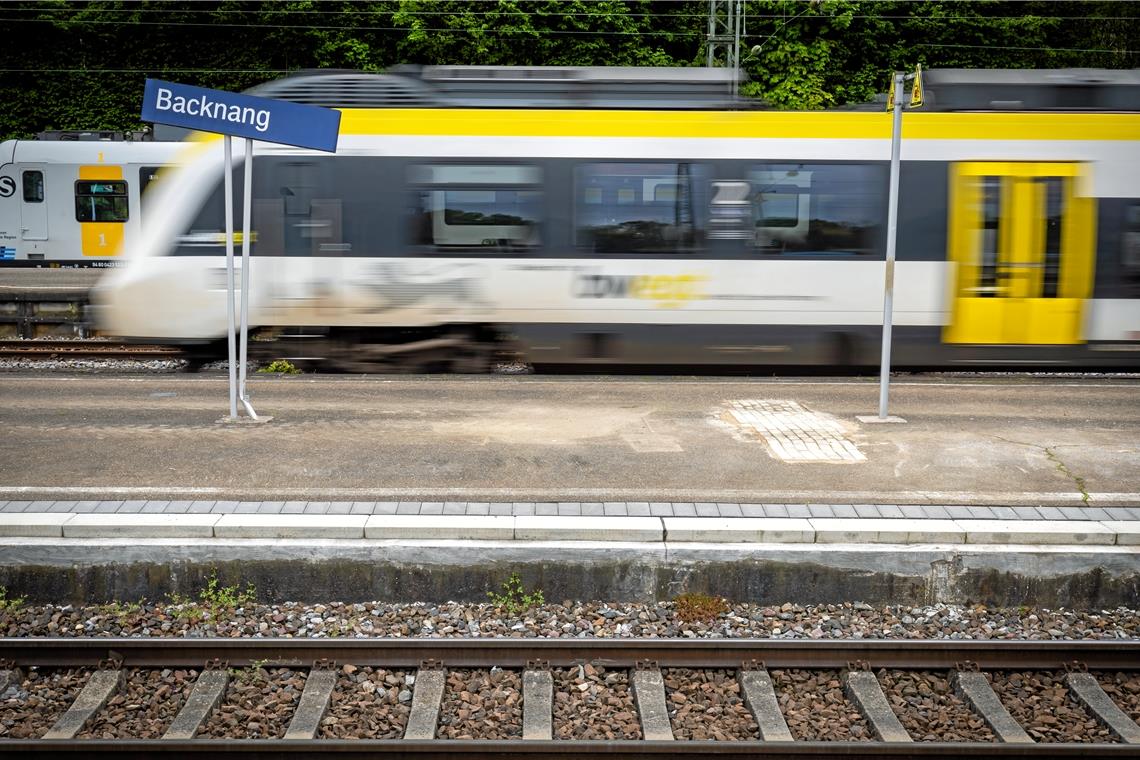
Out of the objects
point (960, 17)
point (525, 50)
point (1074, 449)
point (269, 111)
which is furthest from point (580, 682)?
point (960, 17)

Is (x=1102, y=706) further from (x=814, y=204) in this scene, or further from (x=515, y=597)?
(x=814, y=204)

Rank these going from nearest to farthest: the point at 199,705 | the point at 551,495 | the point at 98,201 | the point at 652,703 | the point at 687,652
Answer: the point at 199,705
the point at 652,703
the point at 687,652
the point at 551,495
the point at 98,201

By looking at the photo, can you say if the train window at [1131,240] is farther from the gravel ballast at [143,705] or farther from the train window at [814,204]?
the gravel ballast at [143,705]

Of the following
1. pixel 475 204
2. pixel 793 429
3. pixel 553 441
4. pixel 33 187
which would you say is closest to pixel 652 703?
pixel 553 441

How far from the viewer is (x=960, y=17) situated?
3244 cm

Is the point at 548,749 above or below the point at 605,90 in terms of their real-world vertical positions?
below

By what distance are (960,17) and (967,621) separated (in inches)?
1209

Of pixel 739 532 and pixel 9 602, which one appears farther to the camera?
pixel 739 532

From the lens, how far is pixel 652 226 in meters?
12.0

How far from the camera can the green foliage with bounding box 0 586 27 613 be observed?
6.02m

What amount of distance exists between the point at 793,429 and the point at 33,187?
23.1m

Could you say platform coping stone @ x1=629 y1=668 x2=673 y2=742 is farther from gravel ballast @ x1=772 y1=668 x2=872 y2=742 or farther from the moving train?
the moving train

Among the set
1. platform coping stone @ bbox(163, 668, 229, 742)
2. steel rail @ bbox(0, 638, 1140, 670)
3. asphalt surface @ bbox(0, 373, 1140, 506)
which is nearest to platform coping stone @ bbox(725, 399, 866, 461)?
asphalt surface @ bbox(0, 373, 1140, 506)

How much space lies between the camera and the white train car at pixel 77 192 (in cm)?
2541
